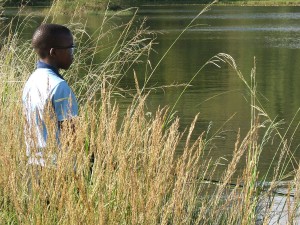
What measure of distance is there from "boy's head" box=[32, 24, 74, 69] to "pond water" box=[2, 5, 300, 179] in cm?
139

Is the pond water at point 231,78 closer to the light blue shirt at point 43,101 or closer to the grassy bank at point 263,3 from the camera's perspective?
the light blue shirt at point 43,101

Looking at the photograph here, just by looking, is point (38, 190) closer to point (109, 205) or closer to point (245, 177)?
point (109, 205)

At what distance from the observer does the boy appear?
294 cm

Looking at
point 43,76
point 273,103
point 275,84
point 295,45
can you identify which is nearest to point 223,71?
point 275,84

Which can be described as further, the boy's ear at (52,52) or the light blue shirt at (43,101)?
the boy's ear at (52,52)

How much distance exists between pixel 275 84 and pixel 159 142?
574 inches

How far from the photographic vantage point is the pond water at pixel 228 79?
460 inches

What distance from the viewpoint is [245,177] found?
2.92 metres

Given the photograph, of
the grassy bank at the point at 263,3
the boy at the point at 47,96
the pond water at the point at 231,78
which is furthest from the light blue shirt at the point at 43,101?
the grassy bank at the point at 263,3

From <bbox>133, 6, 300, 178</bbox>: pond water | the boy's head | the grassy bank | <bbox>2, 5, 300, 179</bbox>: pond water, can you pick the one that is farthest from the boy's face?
the grassy bank

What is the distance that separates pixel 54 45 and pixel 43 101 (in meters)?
0.42

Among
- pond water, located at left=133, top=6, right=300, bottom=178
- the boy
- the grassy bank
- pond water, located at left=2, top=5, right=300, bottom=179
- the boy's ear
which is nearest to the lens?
the boy

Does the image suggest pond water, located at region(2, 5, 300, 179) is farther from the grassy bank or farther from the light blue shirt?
the grassy bank

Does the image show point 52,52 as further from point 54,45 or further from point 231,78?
point 231,78
